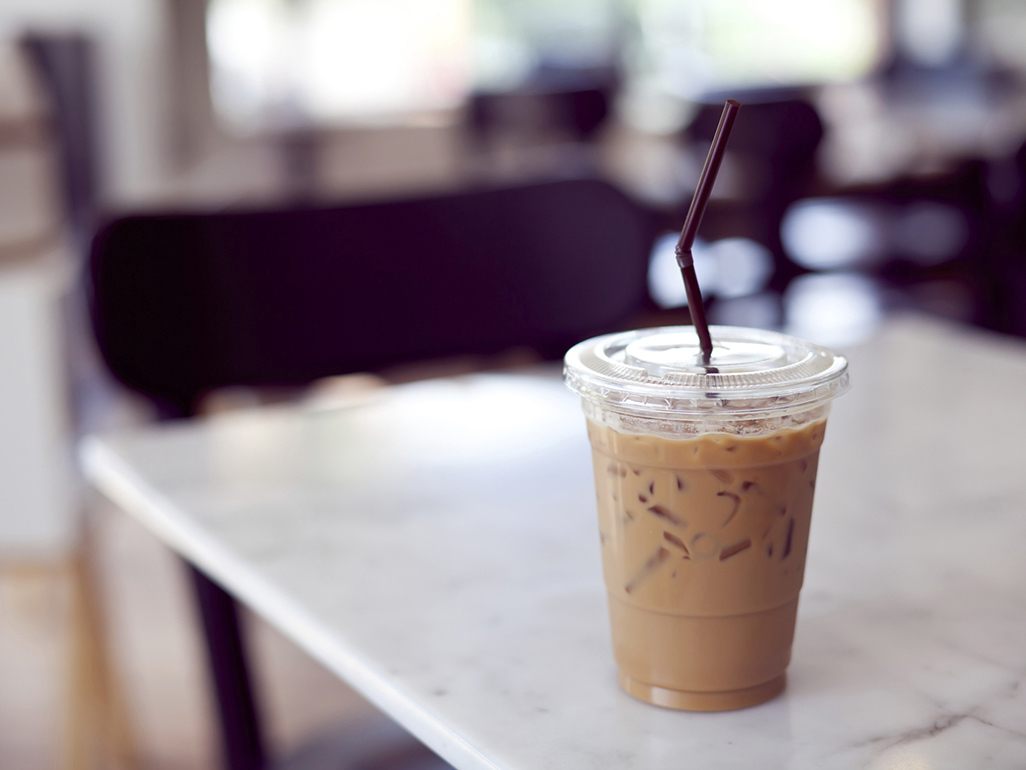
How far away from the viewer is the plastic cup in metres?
0.42

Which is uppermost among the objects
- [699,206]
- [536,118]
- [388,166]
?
[699,206]

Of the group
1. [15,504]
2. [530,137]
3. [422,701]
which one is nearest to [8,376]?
[15,504]

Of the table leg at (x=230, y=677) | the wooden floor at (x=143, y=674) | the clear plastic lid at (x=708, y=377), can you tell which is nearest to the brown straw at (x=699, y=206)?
the clear plastic lid at (x=708, y=377)

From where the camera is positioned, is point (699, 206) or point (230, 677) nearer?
point (699, 206)

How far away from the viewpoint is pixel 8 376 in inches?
64.0

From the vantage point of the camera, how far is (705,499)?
1.39ft

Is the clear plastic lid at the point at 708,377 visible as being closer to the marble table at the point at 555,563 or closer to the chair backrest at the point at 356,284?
the marble table at the point at 555,563

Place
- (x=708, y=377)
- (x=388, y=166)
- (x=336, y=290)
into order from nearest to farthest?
(x=708, y=377) → (x=336, y=290) → (x=388, y=166)

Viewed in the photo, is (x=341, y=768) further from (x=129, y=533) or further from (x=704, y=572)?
(x=129, y=533)

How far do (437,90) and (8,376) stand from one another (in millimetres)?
4544

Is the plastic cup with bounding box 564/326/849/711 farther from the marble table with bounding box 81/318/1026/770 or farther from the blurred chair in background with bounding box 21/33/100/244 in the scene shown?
the blurred chair in background with bounding box 21/33/100/244

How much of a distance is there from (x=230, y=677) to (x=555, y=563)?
510 mm

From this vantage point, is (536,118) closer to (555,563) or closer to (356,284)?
(356,284)

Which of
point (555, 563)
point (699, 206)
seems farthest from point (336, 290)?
point (699, 206)
